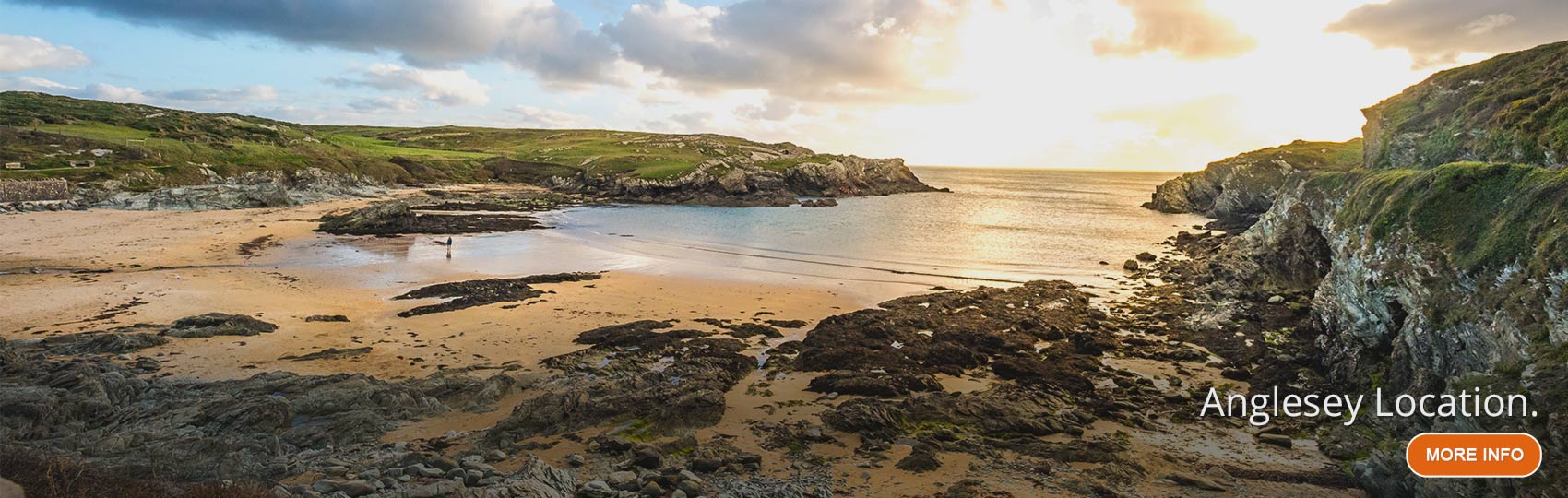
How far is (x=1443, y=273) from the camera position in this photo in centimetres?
1296

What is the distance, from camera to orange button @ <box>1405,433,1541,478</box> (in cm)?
802

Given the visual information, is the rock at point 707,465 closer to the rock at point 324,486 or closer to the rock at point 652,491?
the rock at point 652,491

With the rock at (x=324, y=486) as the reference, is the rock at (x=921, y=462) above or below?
below

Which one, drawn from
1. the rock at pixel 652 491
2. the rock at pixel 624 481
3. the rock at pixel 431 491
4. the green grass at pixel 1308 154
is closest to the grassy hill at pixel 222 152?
the green grass at pixel 1308 154

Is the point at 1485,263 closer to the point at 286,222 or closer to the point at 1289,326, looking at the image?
the point at 1289,326

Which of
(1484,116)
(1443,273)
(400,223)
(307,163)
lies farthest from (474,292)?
(307,163)

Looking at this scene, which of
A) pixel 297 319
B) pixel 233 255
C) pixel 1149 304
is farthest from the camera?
pixel 233 255

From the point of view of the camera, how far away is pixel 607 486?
32.8 ft

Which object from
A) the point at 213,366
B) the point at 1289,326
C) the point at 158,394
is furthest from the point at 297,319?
the point at 1289,326

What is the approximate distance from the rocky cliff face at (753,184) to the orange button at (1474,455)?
74505 millimetres

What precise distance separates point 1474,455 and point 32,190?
7441cm

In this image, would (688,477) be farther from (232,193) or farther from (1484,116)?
(232,193)

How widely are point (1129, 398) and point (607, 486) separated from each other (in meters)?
12.3

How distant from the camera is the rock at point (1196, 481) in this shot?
10.8 metres
